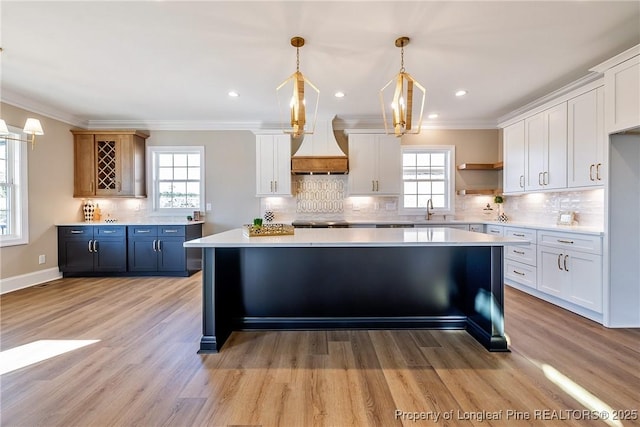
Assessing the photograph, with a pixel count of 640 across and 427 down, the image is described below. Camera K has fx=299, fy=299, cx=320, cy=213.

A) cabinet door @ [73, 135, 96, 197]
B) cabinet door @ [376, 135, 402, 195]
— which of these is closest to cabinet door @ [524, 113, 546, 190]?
cabinet door @ [376, 135, 402, 195]

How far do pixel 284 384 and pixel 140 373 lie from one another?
101 cm

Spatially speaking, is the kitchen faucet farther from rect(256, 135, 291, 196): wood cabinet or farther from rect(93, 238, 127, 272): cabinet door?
rect(93, 238, 127, 272): cabinet door

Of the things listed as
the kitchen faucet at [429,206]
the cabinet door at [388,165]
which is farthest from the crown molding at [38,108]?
the kitchen faucet at [429,206]

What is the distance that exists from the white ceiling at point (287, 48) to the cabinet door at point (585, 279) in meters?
2.06

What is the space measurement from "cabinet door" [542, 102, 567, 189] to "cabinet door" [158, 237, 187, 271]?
5270mm

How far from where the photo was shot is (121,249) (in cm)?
477

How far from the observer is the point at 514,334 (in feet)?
8.73

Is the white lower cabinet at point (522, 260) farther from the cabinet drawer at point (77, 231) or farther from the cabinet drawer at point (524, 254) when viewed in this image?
the cabinet drawer at point (77, 231)

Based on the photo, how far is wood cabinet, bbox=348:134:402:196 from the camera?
16.5 ft

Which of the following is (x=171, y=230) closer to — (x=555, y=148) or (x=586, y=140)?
(x=555, y=148)

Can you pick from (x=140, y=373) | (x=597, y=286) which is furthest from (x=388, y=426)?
(x=597, y=286)

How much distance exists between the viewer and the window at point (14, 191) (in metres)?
4.06

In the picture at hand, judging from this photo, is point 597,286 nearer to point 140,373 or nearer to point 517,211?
point 517,211

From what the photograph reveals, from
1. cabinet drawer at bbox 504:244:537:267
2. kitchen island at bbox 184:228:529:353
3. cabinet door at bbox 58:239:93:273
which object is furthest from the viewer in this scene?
cabinet door at bbox 58:239:93:273
